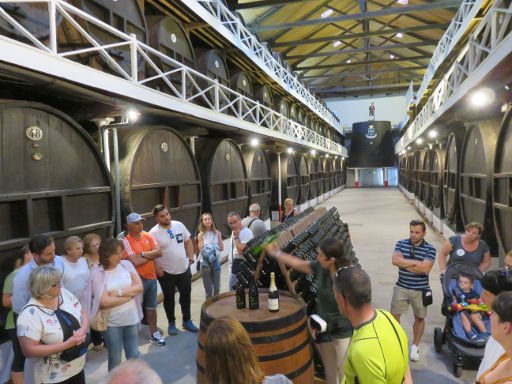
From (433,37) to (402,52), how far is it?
20.1ft

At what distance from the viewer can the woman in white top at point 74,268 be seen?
3.67 metres

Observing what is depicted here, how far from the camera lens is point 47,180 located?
13.3 ft

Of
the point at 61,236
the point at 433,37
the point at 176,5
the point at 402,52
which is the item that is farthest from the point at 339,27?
the point at 61,236

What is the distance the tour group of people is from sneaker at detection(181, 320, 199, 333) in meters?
0.01

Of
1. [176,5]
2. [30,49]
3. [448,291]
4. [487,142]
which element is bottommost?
Result: [448,291]

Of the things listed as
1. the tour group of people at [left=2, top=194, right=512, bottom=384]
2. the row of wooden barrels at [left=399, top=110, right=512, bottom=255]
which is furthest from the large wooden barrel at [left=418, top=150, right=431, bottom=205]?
the tour group of people at [left=2, top=194, right=512, bottom=384]

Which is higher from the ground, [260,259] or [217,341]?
[217,341]

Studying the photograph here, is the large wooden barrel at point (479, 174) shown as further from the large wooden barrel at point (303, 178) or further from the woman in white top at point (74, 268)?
the large wooden barrel at point (303, 178)

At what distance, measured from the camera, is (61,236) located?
415cm

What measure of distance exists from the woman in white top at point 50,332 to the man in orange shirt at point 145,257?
166cm

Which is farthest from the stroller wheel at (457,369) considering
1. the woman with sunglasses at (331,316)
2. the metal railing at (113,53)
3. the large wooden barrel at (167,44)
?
the large wooden barrel at (167,44)

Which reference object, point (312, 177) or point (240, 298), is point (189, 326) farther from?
point (312, 177)

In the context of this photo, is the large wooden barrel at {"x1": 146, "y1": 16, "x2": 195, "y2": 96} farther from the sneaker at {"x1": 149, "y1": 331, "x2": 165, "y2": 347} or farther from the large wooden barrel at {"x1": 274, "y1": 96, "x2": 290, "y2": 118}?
the large wooden barrel at {"x1": 274, "y1": 96, "x2": 290, "y2": 118}

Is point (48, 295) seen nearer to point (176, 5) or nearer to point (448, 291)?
point (448, 291)
